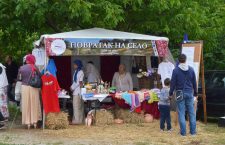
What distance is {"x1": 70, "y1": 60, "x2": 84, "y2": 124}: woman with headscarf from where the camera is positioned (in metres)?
13.4

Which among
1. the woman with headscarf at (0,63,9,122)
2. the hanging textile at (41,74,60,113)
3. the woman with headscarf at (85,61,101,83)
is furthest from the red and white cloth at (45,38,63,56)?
the woman with headscarf at (85,61,101,83)

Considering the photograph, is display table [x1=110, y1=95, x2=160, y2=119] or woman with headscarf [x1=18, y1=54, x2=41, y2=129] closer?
woman with headscarf [x1=18, y1=54, x2=41, y2=129]

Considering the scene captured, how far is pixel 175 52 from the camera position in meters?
18.6

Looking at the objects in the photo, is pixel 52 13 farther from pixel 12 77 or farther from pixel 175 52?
pixel 175 52

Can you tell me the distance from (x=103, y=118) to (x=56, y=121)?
4.37ft

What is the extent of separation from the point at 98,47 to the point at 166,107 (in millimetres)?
2392

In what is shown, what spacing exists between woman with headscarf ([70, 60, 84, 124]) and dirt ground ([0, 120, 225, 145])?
64 centimetres

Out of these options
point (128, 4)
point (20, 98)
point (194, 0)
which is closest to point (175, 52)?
point (194, 0)

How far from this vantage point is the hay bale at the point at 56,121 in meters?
12.5

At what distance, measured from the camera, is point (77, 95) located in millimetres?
13422

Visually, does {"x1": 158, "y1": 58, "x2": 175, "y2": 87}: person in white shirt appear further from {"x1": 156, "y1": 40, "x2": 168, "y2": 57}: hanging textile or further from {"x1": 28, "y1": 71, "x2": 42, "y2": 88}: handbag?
{"x1": 28, "y1": 71, "x2": 42, "y2": 88}: handbag

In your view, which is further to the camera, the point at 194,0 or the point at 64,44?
the point at 194,0

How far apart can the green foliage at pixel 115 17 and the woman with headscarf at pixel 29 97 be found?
5.67 ft

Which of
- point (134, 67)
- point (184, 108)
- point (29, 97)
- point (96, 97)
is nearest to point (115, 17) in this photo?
point (96, 97)
